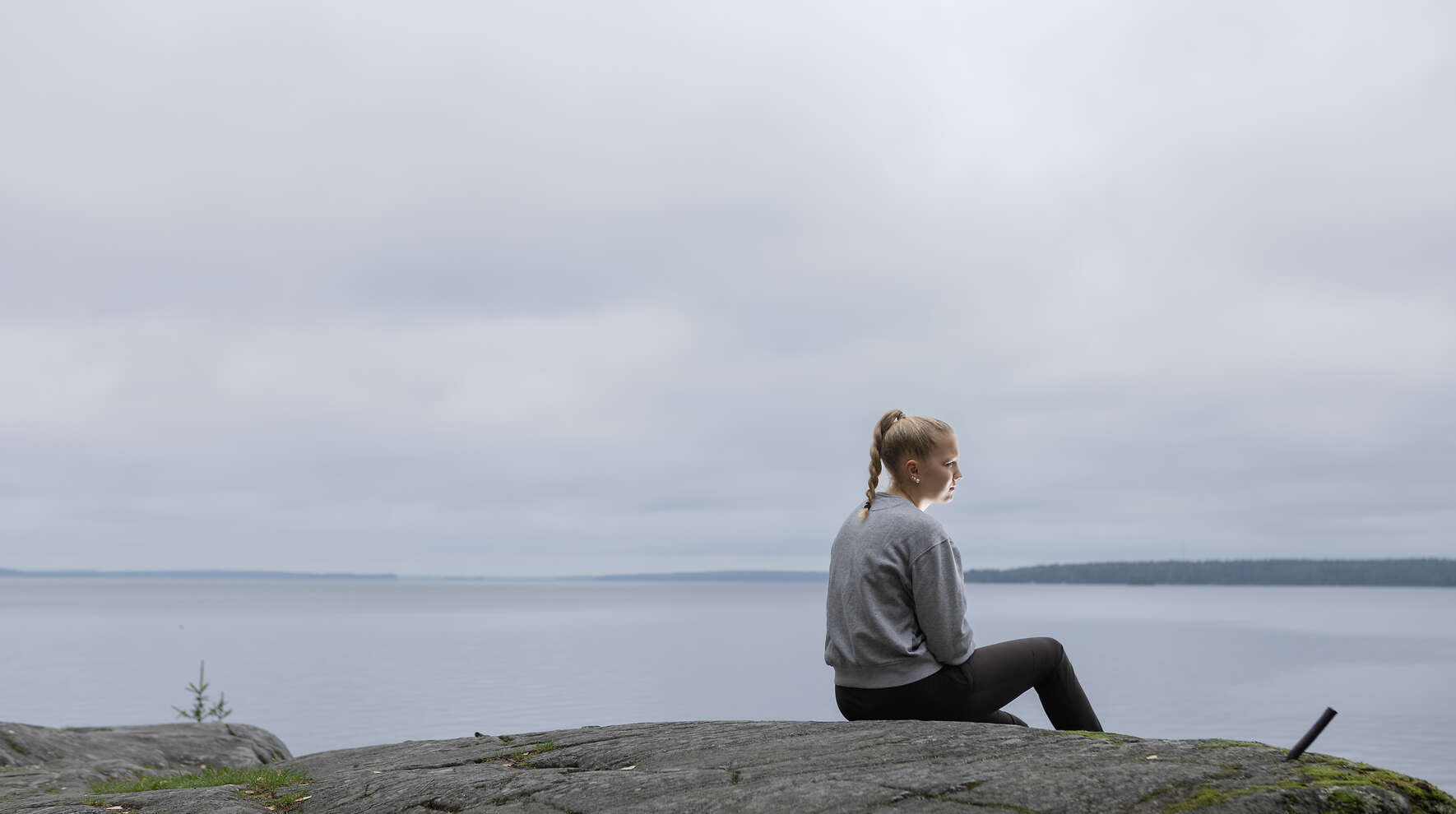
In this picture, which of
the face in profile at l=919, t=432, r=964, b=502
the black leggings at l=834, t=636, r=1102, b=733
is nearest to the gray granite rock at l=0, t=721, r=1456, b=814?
the black leggings at l=834, t=636, r=1102, b=733

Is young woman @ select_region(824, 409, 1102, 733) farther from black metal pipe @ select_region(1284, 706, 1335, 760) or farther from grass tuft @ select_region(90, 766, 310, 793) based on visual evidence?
grass tuft @ select_region(90, 766, 310, 793)

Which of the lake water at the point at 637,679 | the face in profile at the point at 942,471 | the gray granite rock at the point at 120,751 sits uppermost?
the face in profile at the point at 942,471

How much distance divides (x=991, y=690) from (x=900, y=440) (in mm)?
1447

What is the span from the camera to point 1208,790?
3.97 metres

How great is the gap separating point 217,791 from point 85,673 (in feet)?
194

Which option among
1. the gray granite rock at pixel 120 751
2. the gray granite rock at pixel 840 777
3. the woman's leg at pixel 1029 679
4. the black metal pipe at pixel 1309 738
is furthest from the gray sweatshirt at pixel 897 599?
the gray granite rock at pixel 120 751

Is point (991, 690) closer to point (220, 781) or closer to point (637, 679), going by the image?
point (220, 781)

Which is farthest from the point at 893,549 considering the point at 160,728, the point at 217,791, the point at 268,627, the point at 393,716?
the point at 268,627

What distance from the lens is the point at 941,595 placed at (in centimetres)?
539

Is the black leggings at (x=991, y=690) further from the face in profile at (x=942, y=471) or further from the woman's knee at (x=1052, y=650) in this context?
the face in profile at (x=942, y=471)

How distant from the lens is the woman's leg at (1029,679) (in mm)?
5582

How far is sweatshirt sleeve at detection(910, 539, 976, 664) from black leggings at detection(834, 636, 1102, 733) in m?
0.22

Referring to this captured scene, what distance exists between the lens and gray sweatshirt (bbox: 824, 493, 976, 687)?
5.41 m

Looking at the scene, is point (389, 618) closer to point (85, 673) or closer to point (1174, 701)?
point (85, 673)
